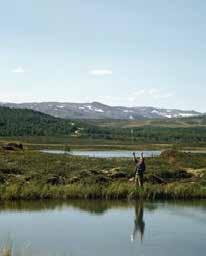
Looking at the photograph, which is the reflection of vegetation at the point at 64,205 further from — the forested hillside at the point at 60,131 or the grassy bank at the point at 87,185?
the forested hillside at the point at 60,131

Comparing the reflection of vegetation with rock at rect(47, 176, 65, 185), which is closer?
the reflection of vegetation

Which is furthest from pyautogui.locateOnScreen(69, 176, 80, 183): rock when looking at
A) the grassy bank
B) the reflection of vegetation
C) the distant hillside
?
the distant hillside

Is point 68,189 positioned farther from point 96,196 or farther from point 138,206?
point 138,206

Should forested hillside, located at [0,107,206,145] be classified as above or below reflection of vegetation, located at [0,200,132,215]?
above

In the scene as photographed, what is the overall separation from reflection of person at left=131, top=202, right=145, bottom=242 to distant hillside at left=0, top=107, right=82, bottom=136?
3840 inches

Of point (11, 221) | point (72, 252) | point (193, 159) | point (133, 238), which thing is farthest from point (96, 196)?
point (193, 159)

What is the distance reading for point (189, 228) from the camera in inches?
713

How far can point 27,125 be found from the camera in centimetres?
14962

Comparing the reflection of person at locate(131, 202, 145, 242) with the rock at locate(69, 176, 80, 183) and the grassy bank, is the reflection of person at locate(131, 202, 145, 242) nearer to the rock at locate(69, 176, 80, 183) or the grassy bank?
the grassy bank

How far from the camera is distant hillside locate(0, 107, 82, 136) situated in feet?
429

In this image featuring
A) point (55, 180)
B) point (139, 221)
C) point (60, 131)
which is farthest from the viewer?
point (60, 131)

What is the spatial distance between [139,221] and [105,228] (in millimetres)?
1736

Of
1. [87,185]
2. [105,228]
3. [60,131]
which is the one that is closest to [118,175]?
[87,185]

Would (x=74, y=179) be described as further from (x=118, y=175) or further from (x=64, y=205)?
(x=64, y=205)
